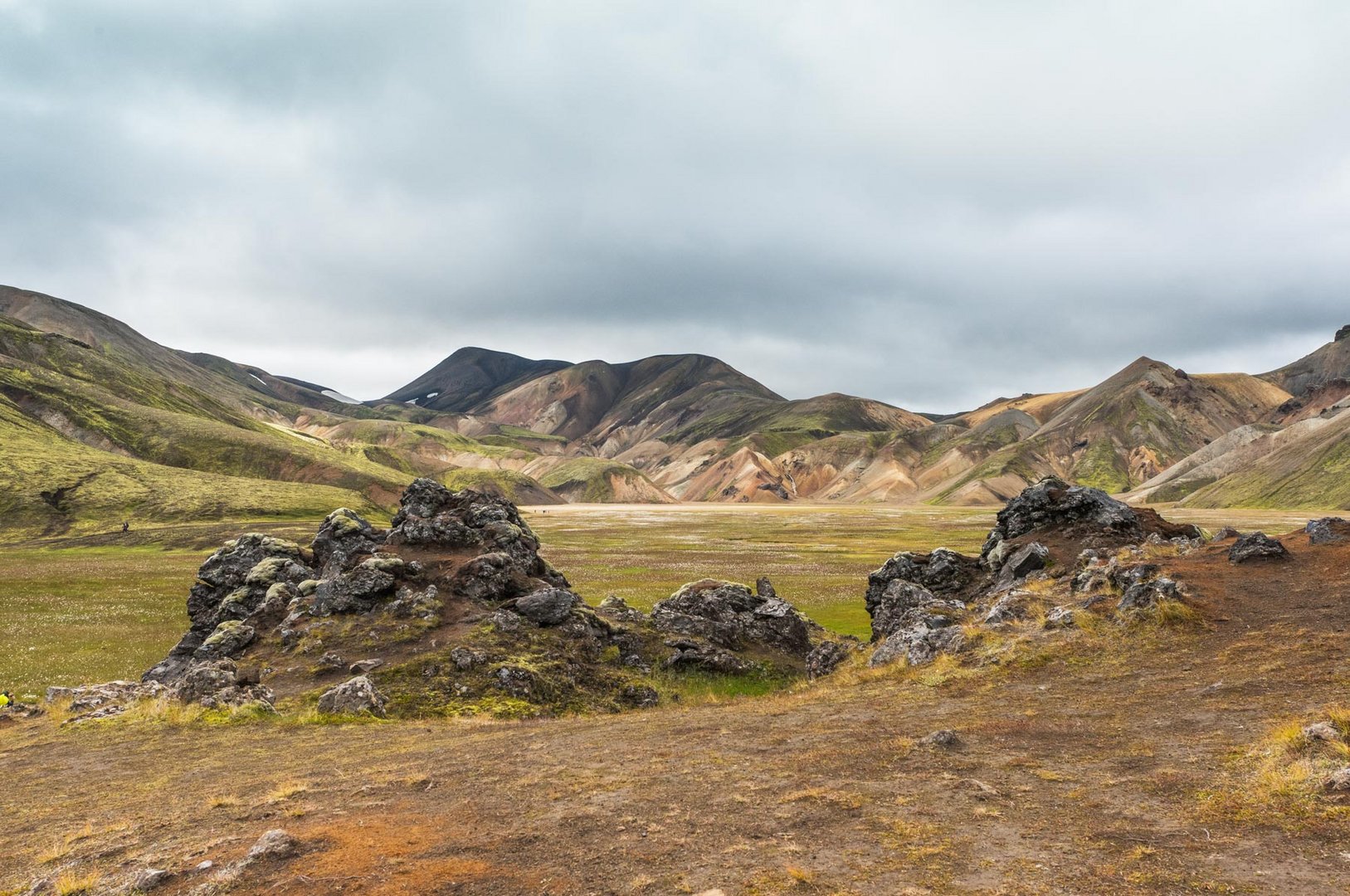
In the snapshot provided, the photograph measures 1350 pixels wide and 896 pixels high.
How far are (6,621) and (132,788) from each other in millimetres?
46227

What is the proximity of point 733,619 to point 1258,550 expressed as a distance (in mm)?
23500

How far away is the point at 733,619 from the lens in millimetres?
37125

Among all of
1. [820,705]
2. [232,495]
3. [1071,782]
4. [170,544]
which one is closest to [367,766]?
[820,705]

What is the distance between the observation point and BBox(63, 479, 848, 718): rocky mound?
27359 mm

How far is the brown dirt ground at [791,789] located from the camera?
10.4 meters

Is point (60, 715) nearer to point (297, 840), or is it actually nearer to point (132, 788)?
point (132, 788)

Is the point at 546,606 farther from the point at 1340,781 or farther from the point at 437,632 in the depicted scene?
the point at 1340,781

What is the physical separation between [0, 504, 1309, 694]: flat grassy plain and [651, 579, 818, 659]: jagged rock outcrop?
11.1 metres

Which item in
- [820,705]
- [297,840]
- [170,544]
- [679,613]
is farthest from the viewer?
[170,544]

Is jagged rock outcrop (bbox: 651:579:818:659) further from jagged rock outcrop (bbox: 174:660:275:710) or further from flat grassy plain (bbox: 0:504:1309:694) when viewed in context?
jagged rock outcrop (bbox: 174:660:275:710)

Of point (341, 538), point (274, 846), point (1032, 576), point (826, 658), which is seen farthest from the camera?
point (341, 538)

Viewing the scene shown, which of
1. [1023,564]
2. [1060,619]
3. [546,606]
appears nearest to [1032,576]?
[1023,564]

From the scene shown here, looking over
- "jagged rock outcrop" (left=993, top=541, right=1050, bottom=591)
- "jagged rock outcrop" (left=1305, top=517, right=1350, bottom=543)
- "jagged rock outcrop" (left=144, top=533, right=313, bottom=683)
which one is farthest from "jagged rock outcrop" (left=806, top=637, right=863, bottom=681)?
"jagged rock outcrop" (left=144, top=533, right=313, bottom=683)

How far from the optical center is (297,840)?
1242cm
